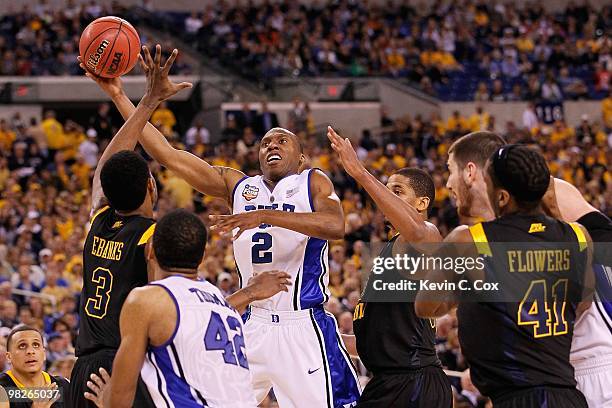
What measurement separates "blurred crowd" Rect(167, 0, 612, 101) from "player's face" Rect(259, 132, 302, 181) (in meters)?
18.0

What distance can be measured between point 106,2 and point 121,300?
73.1 feet

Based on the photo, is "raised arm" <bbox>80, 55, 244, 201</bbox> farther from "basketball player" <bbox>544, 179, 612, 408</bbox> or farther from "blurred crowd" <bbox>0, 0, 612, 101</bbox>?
"blurred crowd" <bbox>0, 0, 612, 101</bbox>

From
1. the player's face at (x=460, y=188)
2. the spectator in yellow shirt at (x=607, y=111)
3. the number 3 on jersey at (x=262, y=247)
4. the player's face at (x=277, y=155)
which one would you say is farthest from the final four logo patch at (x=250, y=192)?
the spectator in yellow shirt at (x=607, y=111)

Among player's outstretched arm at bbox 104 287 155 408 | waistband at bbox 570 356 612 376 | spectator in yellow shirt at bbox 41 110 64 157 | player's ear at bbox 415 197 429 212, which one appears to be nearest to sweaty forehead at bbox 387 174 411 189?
player's ear at bbox 415 197 429 212

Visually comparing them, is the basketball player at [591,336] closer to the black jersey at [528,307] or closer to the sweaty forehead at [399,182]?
the black jersey at [528,307]

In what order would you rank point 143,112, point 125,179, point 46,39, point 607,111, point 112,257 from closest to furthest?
point 125,179, point 112,257, point 143,112, point 46,39, point 607,111

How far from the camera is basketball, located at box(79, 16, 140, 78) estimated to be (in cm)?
635

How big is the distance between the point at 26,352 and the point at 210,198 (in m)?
9.38

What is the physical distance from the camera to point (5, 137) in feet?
61.3

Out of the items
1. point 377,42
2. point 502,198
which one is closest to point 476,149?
point 502,198

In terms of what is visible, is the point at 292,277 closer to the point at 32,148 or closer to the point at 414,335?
the point at 414,335

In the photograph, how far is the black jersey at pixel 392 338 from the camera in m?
6.04

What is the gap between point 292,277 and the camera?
259 inches

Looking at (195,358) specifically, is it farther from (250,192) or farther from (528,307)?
(250,192)
